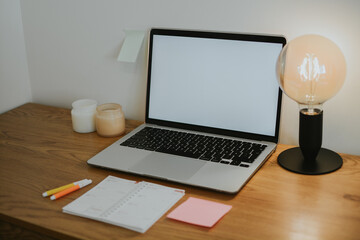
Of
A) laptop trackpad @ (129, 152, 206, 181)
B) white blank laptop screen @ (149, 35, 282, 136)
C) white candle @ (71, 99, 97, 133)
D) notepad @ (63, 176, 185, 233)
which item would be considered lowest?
notepad @ (63, 176, 185, 233)

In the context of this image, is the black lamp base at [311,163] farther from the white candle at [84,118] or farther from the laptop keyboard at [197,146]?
the white candle at [84,118]

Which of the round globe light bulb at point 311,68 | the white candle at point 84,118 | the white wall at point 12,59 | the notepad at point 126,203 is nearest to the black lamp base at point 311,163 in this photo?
the round globe light bulb at point 311,68

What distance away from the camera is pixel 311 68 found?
1.07 metres

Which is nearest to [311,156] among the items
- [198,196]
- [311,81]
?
[311,81]

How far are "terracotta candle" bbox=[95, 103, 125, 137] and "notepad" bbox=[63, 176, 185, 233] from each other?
27 centimetres

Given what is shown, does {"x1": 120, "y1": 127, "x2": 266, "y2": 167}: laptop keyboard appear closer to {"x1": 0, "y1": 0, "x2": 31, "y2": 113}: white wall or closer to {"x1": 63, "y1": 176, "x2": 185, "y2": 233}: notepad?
{"x1": 63, "y1": 176, "x2": 185, "y2": 233}: notepad

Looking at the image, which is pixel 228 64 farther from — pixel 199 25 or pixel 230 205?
pixel 230 205

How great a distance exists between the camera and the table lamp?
106cm

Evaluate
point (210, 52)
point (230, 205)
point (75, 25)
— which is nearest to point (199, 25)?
point (210, 52)

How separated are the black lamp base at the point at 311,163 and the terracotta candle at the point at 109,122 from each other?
486mm

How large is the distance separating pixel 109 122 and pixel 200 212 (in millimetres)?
503

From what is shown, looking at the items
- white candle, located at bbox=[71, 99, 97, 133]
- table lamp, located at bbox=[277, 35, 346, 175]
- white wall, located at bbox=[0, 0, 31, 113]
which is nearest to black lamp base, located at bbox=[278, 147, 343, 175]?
table lamp, located at bbox=[277, 35, 346, 175]

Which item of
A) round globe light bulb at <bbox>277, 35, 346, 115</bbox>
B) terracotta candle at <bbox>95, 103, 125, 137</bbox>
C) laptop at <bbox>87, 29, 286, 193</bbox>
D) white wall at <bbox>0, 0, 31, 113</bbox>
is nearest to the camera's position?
round globe light bulb at <bbox>277, 35, 346, 115</bbox>

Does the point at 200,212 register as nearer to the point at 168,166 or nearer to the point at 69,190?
the point at 168,166
